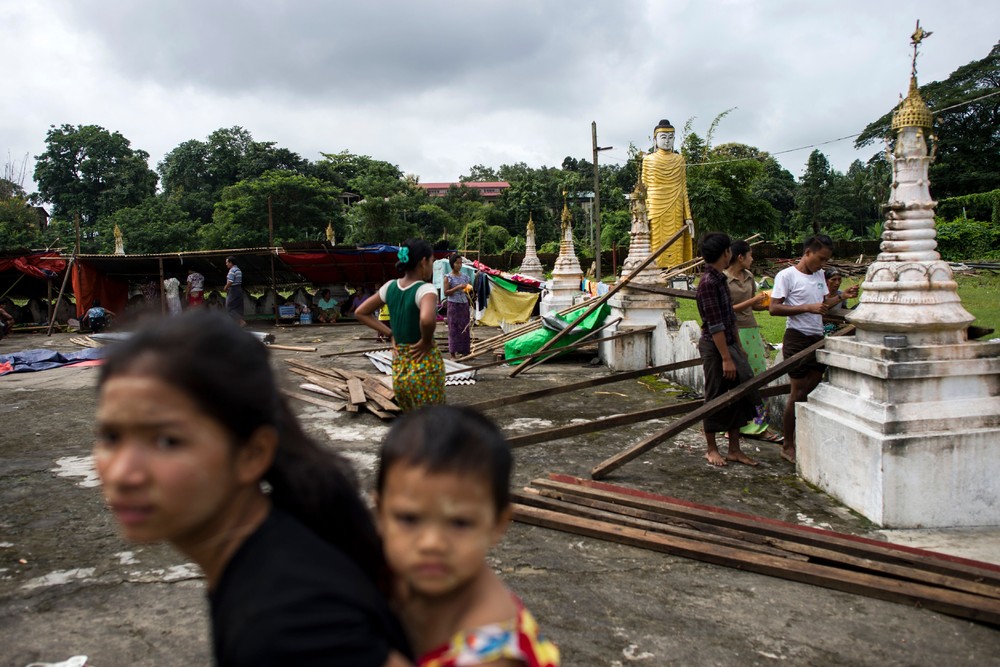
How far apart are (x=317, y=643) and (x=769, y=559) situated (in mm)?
3165

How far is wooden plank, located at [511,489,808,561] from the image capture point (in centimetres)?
369

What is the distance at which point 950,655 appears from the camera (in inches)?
112

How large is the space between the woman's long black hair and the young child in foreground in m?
0.07

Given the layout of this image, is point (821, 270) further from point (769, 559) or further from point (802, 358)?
point (769, 559)

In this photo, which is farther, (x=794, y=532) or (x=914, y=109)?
(x=914, y=109)

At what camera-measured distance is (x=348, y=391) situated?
823 centimetres

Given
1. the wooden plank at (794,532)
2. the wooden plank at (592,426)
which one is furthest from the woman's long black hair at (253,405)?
the wooden plank at (592,426)

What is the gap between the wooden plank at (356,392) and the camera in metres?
7.64

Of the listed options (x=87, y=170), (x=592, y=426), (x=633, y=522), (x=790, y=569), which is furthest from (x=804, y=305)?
(x=87, y=170)

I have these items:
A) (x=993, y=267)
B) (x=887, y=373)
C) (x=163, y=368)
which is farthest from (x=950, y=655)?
(x=993, y=267)

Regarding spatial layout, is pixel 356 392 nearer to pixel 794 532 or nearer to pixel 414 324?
pixel 414 324

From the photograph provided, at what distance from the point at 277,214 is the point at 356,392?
33.7 m

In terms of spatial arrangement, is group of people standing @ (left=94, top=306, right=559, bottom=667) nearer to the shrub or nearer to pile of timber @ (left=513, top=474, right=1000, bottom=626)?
pile of timber @ (left=513, top=474, right=1000, bottom=626)

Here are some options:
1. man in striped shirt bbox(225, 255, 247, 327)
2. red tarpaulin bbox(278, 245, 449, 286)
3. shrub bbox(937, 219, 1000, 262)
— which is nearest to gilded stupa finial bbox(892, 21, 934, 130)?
red tarpaulin bbox(278, 245, 449, 286)
